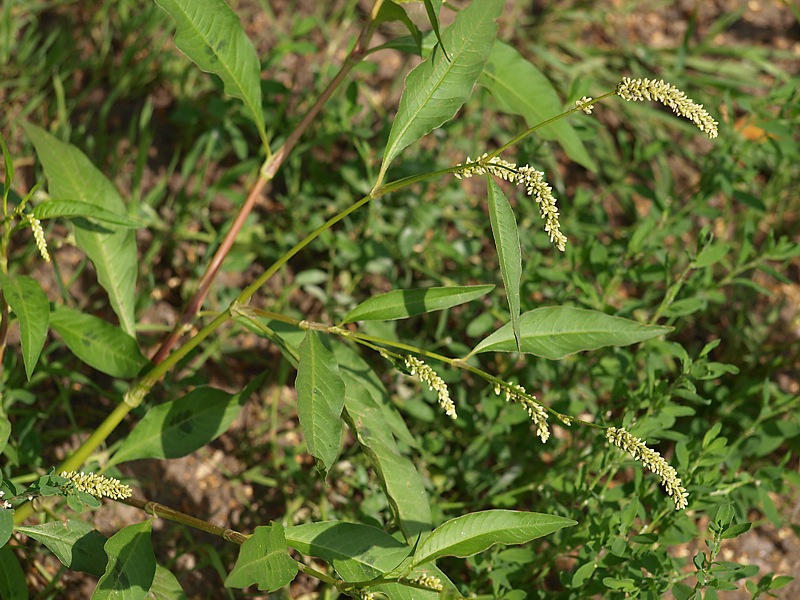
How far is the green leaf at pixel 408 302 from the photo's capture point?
1.64 m

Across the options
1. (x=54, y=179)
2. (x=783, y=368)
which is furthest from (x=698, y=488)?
(x=54, y=179)

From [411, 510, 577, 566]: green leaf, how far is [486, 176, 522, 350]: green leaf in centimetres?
30

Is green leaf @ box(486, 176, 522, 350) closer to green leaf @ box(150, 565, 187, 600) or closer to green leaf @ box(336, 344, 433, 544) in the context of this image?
green leaf @ box(336, 344, 433, 544)

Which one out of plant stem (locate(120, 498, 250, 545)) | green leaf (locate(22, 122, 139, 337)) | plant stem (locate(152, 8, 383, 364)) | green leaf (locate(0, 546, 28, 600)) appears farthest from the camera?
green leaf (locate(22, 122, 139, 337))

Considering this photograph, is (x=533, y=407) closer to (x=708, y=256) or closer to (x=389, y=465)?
(x=389, y=465)

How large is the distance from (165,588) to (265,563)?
0.41m

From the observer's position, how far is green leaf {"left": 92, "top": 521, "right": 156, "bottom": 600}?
5.04 ft

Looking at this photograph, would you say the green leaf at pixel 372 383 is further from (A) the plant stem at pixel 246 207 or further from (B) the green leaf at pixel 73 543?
(B) the green leaf at pixel 73 543

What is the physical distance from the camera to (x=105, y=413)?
8.09 ft

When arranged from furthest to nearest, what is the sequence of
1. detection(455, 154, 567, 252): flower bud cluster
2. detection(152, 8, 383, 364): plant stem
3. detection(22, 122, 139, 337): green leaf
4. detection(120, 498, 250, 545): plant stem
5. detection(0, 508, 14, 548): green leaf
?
1. detection(22, 122, 139, 337): green leaf
2. detection(152, 8, 383, 364): plant stem
3. detection(120, 498, 250, 545): plant stem
4. detection(0, 508, 14, 548): green leaf
5. detection(455, 154, 567, 252): flower bud cluster

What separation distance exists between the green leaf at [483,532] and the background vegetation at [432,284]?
0.43 metres

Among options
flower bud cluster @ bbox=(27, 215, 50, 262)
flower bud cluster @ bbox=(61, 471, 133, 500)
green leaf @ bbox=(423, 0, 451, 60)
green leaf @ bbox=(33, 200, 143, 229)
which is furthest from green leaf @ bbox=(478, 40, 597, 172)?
flower bud cluster @ bbox=(61, 471, 133, 500)

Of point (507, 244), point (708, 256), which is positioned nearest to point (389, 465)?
point (507, 244)

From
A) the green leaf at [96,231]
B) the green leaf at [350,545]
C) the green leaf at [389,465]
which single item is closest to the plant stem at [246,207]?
the green leaf at [96,231]
